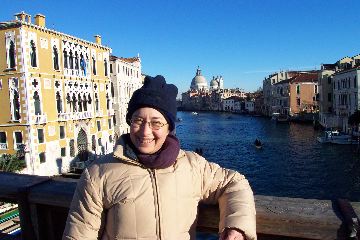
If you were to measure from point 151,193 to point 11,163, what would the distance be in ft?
54.0

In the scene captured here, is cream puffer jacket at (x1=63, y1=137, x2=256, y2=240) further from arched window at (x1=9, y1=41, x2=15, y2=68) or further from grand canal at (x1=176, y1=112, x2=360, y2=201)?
arched window at (x1=9, y1=41, x2=15, y2=68)

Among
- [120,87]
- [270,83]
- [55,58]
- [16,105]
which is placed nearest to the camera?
[16,105]

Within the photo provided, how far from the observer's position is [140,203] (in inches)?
58.9

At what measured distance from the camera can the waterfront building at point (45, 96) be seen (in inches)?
694

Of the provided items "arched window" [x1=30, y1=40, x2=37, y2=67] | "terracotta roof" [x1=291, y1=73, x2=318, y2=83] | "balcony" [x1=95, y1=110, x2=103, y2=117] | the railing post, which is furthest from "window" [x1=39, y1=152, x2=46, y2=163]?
"terracotta roof" [x1=291, y1=73, x2=318, y2=83]

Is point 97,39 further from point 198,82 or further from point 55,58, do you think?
point 198,82

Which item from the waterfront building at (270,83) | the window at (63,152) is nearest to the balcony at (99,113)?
the window at (63,152)

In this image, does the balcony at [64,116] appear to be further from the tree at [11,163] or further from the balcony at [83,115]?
the tree at [11,163]

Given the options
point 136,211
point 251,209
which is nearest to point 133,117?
point 136,211

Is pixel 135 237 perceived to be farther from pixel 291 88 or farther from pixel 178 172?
pixel 291 88

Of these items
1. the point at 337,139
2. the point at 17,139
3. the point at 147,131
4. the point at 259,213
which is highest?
the point at 147,131

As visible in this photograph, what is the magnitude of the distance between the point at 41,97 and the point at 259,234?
18425 mm

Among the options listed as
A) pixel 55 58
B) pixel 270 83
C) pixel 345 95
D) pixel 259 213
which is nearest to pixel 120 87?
pixel 55 58

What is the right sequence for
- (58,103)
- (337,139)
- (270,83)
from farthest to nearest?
(270,83) → (337,139) → (58,103)
